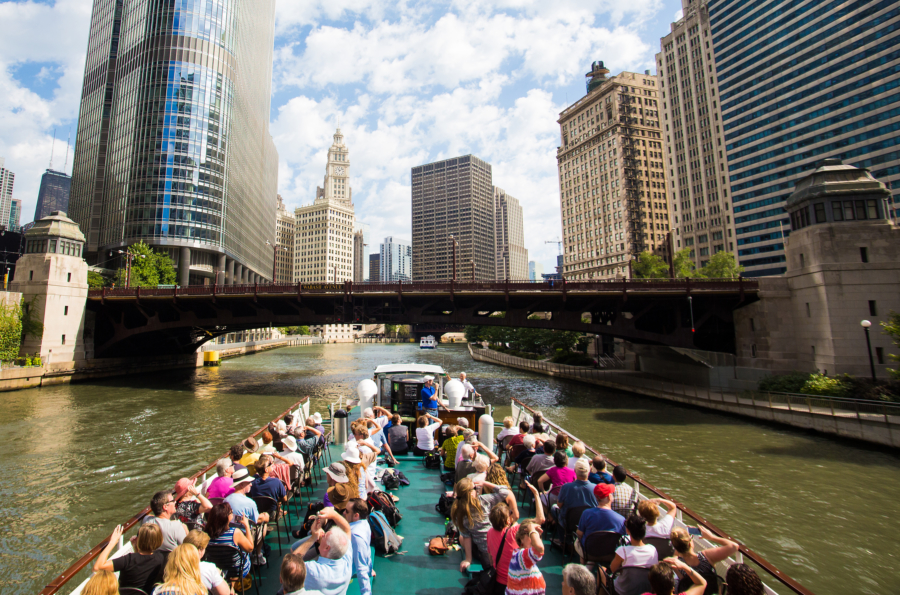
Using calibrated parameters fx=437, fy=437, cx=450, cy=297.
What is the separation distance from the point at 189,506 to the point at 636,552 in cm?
670

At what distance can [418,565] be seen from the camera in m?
7.69

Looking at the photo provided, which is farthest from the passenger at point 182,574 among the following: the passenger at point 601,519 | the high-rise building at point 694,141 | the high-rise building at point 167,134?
the high-rise building at point 694,141

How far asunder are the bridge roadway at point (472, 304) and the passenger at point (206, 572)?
32.3 meters

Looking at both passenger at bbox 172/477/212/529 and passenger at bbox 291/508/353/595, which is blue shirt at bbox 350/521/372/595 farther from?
passenger at bbox 172/477/212/529

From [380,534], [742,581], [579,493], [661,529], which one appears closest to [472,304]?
[380,534]

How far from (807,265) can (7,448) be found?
161ft

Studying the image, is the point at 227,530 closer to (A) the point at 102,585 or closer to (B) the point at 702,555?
(A) the point at 102,585

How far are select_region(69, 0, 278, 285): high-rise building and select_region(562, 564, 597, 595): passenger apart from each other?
295 feet

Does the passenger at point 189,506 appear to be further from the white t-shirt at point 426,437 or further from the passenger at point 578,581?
the white t-shirt at point 426,437

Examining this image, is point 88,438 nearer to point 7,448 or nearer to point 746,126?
point 7,448

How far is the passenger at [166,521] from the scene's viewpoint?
596 centimetres

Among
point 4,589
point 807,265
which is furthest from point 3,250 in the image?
point 807,265

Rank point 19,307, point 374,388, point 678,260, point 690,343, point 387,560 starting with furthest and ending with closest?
point 678,260 < point 19,307 < point 690,343 < point 374,388 < point 387,560

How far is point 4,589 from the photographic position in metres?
10.4
